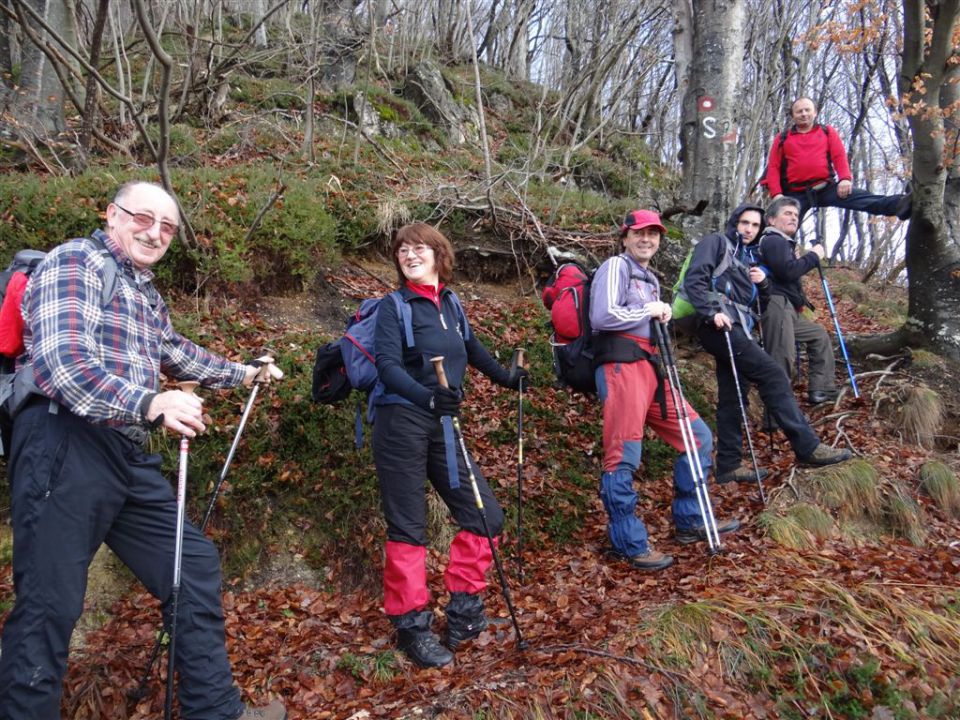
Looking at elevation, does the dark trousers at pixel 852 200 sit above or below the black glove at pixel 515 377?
above

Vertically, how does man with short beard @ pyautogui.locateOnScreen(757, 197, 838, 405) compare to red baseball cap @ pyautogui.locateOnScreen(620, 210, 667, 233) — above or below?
below

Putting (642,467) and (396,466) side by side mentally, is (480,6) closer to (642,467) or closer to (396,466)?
(642,467)

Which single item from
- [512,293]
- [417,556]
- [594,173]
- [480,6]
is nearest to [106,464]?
[417,556]

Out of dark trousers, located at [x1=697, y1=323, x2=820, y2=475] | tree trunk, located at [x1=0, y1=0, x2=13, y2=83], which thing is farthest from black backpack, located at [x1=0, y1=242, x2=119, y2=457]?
tree trunk, located at [x1=0, y1=0, x2=13, y2=83]

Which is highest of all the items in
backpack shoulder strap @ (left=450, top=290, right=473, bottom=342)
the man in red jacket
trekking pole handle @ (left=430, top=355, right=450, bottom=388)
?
the man in red jacket

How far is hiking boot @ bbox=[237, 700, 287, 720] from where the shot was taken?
312 cm

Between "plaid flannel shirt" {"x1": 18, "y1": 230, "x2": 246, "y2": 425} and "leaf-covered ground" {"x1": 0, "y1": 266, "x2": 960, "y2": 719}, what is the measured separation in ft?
6.62

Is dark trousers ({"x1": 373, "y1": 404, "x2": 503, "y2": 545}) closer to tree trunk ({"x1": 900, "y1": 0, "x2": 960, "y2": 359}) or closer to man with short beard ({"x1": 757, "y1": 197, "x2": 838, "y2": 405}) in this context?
man with short beard ({"x1": 757, "y1": 197, "x2": 838, "y2": 405})

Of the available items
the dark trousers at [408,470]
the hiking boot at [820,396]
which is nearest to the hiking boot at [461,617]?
the dark trousers at [408,470]

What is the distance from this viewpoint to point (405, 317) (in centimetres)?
387

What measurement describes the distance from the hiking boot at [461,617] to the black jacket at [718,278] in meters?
3.04

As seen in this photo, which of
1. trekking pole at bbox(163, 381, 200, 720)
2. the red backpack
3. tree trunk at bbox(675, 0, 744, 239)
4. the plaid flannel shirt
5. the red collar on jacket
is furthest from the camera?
tree trunk at bbox(675, 0, 744, 239)

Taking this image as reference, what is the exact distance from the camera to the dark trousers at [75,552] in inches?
104

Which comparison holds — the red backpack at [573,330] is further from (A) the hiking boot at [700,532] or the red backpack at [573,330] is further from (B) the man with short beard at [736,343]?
(A) the hiking boot at [700,532]
